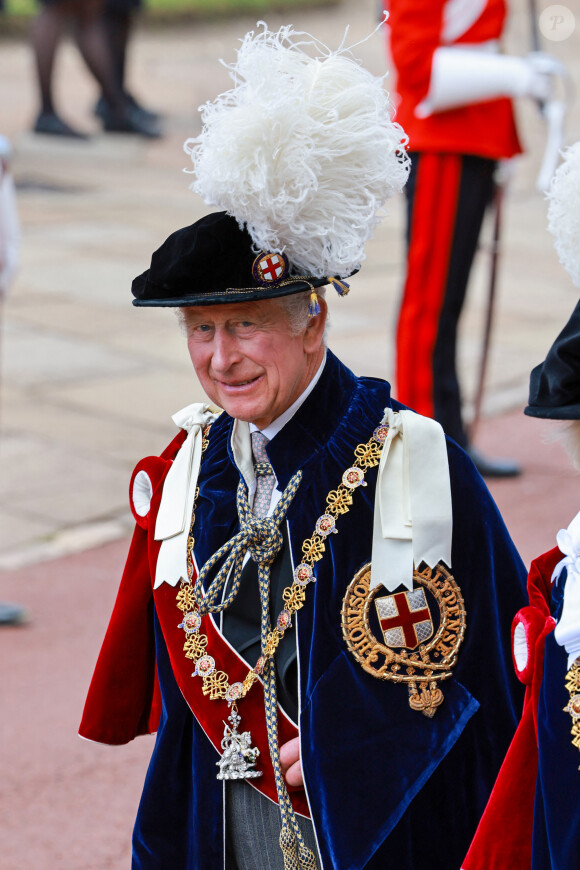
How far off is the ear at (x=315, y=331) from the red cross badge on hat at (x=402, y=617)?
45cm

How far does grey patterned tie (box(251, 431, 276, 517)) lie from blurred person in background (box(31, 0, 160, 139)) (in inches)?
392

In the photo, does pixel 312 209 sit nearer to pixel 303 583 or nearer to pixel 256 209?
pixel 256 209

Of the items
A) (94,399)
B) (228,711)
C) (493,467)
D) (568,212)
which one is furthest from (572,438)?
(94,399)

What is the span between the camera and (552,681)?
1874mm

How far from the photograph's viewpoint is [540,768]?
1858 millimetres

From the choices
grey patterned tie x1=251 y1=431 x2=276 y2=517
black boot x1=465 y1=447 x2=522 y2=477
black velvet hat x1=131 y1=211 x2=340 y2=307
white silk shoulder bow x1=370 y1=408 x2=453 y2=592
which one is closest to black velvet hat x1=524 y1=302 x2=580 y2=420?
white silk shoulder bow x1=370 y1=408 x2=453 y2=592

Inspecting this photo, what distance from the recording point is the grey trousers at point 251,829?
2307mm

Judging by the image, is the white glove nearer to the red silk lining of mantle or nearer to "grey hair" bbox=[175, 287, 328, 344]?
"grey hair" bbox=[175, 287, 328, 344]

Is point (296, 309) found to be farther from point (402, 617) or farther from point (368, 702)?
point (368, 702)

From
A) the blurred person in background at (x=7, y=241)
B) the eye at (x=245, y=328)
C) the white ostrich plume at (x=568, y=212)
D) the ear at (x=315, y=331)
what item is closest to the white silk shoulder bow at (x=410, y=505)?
the ear at (x=315, y=331)

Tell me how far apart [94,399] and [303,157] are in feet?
15.9

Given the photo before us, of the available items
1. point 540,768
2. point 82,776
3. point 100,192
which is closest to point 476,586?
point 540,768

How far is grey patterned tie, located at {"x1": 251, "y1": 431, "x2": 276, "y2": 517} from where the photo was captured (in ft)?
7.61

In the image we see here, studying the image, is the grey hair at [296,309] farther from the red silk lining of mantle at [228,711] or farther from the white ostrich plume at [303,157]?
the red silk lining of mantle at [228,711]
